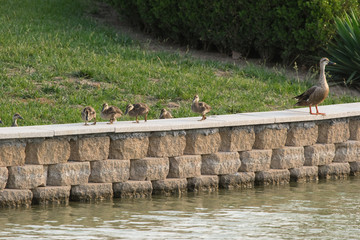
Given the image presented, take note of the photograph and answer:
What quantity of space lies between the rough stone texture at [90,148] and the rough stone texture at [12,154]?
29.9 inches

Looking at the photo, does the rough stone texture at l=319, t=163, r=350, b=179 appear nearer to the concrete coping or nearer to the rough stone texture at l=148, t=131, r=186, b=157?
the concrete coping

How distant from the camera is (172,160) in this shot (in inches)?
428

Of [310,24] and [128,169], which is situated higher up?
[310,24]

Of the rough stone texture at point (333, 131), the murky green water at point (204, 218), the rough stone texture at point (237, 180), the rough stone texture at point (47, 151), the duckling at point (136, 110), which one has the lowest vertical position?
the murky green water at point (204, 218)

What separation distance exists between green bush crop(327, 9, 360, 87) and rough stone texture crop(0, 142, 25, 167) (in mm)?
9044

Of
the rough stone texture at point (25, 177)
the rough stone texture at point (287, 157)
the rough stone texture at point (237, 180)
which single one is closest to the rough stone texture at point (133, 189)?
the rough stone texture at point (25, 177)

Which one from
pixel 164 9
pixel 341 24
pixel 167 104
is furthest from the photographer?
pixel 164 9

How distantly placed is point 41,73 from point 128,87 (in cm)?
188

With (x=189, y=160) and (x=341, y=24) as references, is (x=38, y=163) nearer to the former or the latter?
(x=189, y=160)

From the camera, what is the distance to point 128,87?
14812 mm

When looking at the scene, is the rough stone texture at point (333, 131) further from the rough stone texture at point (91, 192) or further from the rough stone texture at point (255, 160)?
the rough stone texture at point (91, 192)

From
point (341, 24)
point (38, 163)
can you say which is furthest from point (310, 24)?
point (38, 163)

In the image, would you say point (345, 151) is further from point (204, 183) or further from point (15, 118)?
point (15, 118)

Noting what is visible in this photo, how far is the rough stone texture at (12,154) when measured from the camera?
9.50 meters
